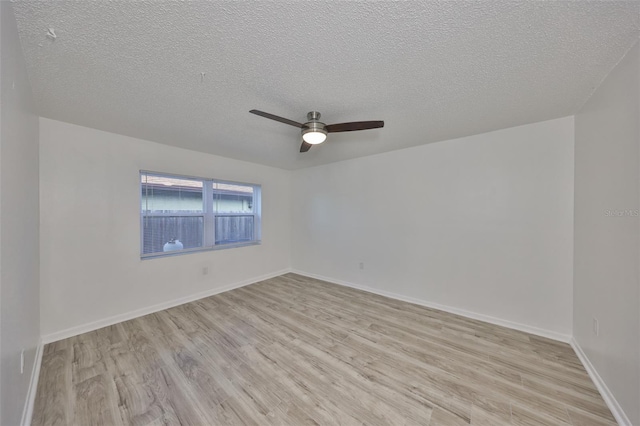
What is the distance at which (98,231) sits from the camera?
2.70m

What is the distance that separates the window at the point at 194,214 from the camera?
3.20 meters

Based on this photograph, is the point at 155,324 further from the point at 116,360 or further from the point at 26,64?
the point at 26,64

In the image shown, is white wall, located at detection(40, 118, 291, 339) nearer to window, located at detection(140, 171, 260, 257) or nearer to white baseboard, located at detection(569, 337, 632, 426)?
window, located at detection(140, 171, 260, 257)

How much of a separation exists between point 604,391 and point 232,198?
485cm

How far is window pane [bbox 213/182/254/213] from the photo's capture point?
396 centimetres

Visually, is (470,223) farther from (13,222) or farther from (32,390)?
(32,390)

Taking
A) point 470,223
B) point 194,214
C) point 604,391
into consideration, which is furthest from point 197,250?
point 604,391

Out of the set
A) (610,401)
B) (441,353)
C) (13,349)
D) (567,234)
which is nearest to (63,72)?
(13,349)

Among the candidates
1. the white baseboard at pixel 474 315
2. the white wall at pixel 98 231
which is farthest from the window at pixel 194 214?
the white baseboard at pixel 474 315

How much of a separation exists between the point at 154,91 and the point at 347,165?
3.02 meters

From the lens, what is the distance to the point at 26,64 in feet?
4.90

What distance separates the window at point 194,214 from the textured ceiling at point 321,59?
1.12 meters

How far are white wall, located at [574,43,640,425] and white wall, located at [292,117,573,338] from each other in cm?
25

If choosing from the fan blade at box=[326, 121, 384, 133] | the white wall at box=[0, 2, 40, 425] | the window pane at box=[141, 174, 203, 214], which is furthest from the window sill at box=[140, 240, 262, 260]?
the fan blade at box=[326, 121, 384, 133]
